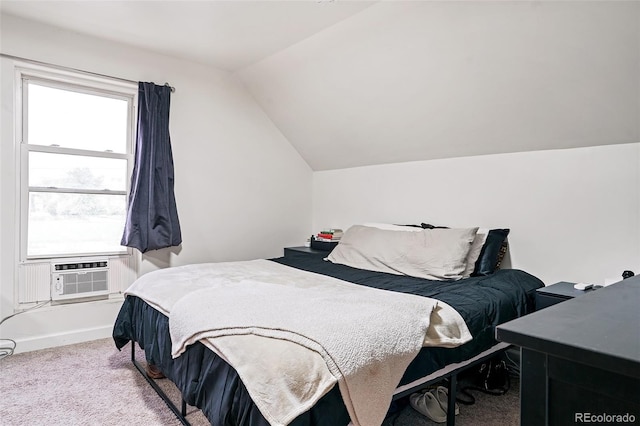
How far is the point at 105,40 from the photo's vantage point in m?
3.21

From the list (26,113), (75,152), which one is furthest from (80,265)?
(26,113)

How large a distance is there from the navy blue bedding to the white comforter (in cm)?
7

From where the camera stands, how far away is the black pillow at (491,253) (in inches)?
108

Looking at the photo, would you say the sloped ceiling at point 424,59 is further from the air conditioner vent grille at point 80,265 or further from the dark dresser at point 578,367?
the dark dresser at point 578,367

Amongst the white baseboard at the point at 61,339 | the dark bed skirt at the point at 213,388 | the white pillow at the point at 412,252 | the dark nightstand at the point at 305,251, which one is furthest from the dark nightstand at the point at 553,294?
the white baseboard at the point at 61,339

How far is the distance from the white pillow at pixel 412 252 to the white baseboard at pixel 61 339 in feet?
6.81

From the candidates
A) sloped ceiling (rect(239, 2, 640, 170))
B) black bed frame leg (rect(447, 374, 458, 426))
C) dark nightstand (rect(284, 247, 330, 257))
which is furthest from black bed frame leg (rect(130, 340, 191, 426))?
sloped ceiling (rect(239, 2, 640, 170))

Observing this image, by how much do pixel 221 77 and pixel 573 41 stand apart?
3.06m

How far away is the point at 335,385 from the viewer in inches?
49.8

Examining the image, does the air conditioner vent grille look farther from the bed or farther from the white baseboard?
the bed

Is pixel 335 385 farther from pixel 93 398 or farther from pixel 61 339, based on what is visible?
pixel 61 339

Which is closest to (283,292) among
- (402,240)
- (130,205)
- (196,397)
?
(196,397)

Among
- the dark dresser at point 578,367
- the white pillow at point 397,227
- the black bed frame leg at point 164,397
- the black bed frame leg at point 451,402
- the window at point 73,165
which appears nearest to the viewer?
the dark dresser at point 578,367

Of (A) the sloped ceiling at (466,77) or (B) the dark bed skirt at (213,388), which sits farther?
(A) the sloped ceiling at (466,77)
